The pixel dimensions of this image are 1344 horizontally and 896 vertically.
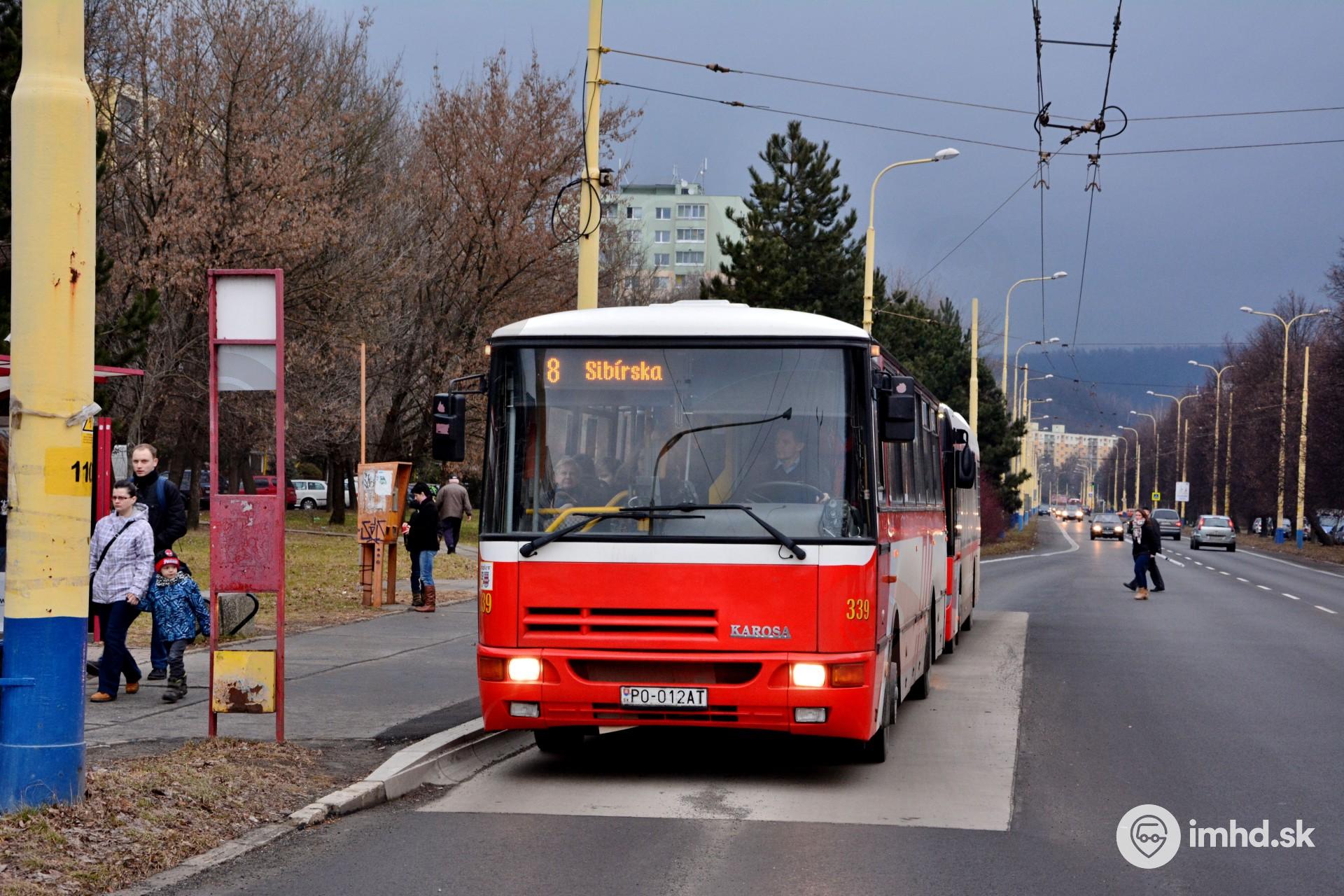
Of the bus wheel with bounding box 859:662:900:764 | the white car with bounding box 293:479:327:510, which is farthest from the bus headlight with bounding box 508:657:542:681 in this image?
the white car with bounding box 293:479:327:510

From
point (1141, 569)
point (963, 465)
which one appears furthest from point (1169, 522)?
point (963, 465)

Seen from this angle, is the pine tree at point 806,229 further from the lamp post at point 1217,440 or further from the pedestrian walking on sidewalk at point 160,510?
the pedestrian walking on sidewalk at point 160,510

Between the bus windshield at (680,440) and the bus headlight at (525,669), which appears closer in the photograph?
the bus headlight at (525,669)

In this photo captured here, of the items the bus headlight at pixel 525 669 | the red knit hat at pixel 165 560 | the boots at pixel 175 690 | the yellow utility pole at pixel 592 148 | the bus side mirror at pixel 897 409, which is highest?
the yellow utility pole at pixel 592 148

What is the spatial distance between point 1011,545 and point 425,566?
45322mm

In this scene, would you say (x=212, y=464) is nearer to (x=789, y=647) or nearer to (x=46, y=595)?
(x=46, y=595)

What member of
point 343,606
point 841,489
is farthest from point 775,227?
point 841,489

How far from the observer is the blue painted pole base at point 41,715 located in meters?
7.09

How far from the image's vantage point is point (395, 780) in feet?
28.3

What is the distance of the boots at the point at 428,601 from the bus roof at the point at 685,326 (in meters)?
12.0

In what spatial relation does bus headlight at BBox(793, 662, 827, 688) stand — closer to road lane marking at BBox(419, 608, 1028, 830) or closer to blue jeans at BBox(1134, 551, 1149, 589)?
road lane marking at BBox(419, 608, 1028, 830)

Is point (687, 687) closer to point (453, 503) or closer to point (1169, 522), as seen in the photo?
point (453, 503)

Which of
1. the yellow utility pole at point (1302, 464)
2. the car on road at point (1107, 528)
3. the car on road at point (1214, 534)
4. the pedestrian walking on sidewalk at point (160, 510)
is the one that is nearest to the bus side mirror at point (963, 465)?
the pedestrian walking on sidewalk at point (160, 510)

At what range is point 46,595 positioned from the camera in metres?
7.26
